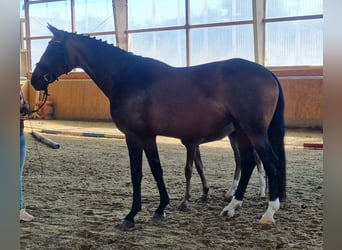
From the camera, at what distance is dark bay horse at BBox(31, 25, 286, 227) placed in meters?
2.56

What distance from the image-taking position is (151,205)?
3092 mm

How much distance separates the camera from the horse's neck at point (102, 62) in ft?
9.07

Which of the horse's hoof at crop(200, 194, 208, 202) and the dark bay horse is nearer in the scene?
the dark bay horse

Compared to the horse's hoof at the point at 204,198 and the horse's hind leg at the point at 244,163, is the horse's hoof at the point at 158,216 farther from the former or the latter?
the horse's hoof at the point at 204,198

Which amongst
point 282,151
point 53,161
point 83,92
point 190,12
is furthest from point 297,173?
point 83,92

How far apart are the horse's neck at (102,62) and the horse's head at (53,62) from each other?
0.30 ft

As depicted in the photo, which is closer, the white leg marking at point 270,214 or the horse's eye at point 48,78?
the white leg marking at point 270,214

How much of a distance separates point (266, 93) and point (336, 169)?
205cm

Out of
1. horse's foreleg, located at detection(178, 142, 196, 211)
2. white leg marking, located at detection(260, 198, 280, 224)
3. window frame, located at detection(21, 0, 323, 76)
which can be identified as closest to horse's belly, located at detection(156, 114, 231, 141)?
horse's foreleg, located at detection(178, 142, 196, 211)

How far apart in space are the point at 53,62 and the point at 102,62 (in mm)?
346

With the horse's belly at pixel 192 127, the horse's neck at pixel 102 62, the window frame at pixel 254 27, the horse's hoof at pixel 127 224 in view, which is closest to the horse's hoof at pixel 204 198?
the horse's belly at pixel 192 127

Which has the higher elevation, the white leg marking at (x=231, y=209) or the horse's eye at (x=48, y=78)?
the horse's eye at (x=48, y=78)

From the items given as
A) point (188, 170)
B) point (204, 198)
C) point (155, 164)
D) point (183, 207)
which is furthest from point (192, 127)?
point (204, 198)

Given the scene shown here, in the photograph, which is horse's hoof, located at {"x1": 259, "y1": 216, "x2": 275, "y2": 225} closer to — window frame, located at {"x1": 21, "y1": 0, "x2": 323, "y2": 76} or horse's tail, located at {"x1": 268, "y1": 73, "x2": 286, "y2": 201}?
horse's tail, located at {"x1": 268, "y1": 73, "x2": 286, "y2": 201}
